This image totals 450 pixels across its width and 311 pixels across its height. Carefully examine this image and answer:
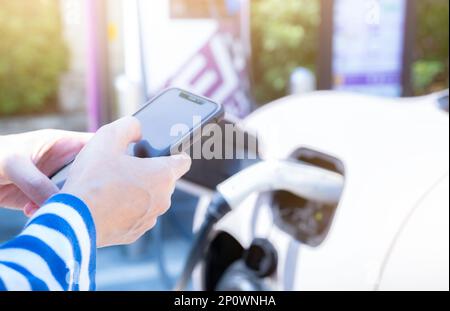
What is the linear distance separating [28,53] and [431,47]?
508 cm

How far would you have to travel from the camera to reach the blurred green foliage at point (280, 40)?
885 cm

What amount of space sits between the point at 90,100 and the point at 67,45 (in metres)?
3.53

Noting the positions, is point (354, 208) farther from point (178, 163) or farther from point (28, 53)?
point (28, 53)

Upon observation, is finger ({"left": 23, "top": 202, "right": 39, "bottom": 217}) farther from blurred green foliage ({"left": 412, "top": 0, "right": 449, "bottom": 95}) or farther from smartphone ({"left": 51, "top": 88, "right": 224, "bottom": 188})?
blurred green foliage ({"left": 412, "top": 0, "right": 449, "bottom": 95})

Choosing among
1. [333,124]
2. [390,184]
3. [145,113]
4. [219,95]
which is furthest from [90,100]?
[145,113]

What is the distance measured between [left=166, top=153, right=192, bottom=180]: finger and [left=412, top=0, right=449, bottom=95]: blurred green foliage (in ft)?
26.9

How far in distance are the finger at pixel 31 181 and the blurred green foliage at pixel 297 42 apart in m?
7.98

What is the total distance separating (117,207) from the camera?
3.00ft

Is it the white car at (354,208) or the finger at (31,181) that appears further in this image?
the white car at (354,208)

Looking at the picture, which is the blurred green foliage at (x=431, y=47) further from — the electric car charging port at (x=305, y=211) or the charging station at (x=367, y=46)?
the electric car charging port at (x=305, y=211)

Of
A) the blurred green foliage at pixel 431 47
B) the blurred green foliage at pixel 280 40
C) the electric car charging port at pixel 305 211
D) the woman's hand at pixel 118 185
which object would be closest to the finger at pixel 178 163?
the woman's hand at pixel 118 185

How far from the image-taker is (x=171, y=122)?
1.10 m
